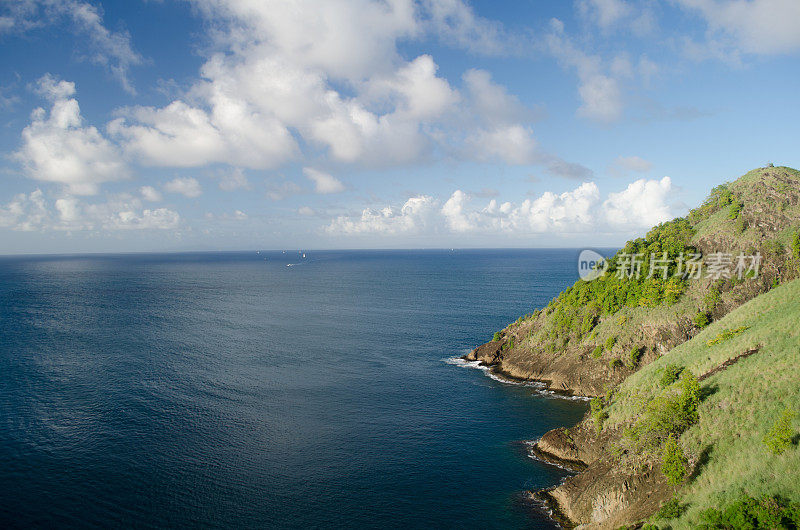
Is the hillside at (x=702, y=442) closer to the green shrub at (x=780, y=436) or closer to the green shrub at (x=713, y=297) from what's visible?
the green shrub at (x=780, y=436)

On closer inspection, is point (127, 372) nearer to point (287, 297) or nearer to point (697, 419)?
point (697, 419)

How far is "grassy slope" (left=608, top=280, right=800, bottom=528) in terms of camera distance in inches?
1330

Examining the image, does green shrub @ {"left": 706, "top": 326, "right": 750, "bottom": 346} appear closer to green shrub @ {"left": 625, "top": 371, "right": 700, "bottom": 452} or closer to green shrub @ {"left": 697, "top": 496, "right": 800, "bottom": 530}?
green shrub @ {"left": 625, "top": 371, "right": 700, "bottom": 452}

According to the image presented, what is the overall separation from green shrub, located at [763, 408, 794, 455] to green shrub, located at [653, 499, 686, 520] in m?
8.34

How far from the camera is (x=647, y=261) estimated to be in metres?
89.6

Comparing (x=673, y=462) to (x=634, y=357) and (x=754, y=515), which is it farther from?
(x=634, y=357)

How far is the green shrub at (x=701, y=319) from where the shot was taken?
76938 millimetres

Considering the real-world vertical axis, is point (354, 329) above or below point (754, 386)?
below

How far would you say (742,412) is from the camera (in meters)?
39.8

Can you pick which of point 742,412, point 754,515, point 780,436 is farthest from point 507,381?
point 754,515

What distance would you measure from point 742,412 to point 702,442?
4.49 metres

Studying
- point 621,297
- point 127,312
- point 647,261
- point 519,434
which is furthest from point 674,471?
point 127,312

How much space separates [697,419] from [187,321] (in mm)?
129222

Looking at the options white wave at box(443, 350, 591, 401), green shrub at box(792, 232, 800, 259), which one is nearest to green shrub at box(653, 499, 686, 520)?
white wave at box(443, 350, 591, 401)
